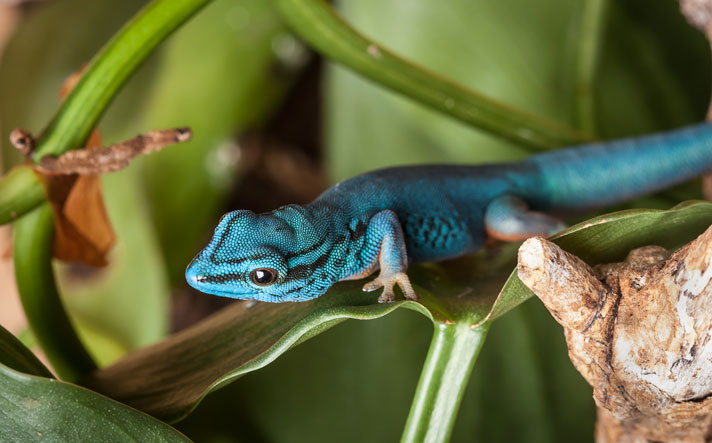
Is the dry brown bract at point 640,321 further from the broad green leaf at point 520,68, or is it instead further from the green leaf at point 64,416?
the broad green leaf at point 520,68

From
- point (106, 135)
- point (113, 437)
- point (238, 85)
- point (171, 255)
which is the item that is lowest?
point (113, 437)

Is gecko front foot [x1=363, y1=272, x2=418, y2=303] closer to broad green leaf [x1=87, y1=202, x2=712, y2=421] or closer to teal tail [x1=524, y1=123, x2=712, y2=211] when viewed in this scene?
broad green leaf [x1=87, y1=202, x2=712, y2=421]

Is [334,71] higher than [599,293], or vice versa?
[334,71]

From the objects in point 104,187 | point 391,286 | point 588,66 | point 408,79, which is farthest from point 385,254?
point 104,187

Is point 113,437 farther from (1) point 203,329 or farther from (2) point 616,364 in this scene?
(2) point 616,364

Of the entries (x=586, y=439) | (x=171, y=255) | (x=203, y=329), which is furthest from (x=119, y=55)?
(x=586, y=439)

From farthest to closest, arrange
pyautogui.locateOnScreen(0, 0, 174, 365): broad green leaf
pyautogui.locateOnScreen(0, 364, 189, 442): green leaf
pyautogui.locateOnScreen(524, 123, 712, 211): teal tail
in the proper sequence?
pyautogui.locateOnScreen(0, 0, 174, 365): broad green leaf
pyautogui.locateOnScreen(524, 123, 712, 211): teal tail
pyautogui.locateOnScreen(0, 364, 189, 442): green leaf

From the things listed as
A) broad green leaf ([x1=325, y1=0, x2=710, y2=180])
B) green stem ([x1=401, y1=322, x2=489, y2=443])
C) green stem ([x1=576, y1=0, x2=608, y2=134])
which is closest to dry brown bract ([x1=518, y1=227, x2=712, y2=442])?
green stem ([x1=401, y1=322, x2=489, y2=443])
